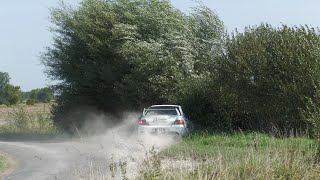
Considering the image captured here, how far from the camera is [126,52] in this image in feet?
91.6

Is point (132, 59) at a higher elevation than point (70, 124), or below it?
higher

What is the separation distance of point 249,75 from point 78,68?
11816 millimetres

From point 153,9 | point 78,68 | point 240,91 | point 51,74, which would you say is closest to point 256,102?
point 240,91

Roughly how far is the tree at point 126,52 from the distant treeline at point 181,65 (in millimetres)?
55

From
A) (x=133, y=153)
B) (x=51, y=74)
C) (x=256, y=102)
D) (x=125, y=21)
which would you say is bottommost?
(x=133, y=153)

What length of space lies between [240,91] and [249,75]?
995 millimetres

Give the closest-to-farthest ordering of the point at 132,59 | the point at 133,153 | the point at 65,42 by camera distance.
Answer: the point at 133,153
the point at 132,59
the point at 65,42

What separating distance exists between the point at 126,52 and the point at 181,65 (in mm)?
2898

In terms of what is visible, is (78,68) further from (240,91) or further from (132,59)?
(240,91)

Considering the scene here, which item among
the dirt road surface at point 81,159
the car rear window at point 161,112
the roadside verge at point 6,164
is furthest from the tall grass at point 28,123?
the roadside verge at point 6,164

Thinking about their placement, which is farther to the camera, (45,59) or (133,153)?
(45,59)

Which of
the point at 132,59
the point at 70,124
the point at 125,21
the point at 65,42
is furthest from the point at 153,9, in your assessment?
the point at 70,124

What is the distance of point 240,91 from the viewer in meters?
23.3

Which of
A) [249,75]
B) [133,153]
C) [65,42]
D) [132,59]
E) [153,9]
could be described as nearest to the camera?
[133,153]
